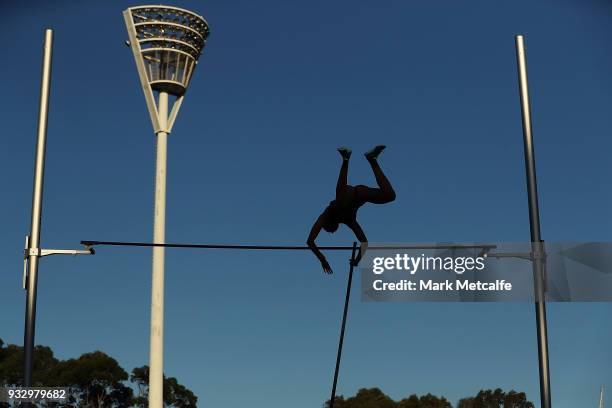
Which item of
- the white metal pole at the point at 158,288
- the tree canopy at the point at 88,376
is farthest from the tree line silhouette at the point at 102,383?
the white metal pole at the point at 158,288

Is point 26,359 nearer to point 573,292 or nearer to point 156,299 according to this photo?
point 573,292

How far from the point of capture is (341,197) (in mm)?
11516

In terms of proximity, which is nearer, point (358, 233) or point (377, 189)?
point (377, 189)

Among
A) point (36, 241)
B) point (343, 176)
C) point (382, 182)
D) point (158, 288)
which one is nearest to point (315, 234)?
point (343, 176)

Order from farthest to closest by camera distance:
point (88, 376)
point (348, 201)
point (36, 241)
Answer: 1. point (88, 376)
2. point (36, 241)
3. point (348, 201)

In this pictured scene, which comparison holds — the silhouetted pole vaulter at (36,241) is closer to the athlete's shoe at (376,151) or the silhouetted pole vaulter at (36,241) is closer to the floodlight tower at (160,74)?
the athlete's shoe at (376,151)

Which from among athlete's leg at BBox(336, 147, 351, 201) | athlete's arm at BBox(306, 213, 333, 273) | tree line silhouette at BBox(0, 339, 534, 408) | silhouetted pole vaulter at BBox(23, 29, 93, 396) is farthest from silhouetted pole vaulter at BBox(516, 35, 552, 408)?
tree line silhouette at BBox(0, 339, 534, 408)

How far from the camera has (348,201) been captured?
11.6 m

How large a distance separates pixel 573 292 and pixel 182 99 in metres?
57.7

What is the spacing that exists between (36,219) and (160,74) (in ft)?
175

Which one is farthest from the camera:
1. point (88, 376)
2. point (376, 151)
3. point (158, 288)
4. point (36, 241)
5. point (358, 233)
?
point (88, 376)

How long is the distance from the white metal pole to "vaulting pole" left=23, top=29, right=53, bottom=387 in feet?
148

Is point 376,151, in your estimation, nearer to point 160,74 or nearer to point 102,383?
point 160,74

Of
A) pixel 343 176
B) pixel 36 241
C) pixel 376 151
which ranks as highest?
pixel 376 151
